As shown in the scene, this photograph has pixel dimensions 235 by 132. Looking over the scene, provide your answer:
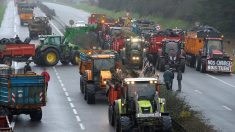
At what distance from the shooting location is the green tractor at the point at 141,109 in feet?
79.6

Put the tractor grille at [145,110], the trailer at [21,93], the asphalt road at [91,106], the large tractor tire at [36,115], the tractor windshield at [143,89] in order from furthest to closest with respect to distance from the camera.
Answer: the large tractor tire at [36,115], the asphalt road at [91,106], the trailer at [21,93], the tractor windshield at [143,89], the tractor grille at [145,110]

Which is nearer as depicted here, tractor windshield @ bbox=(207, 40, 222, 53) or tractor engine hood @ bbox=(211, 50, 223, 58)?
tractor engine hood @ bbox=(211, 50, 223, 58)

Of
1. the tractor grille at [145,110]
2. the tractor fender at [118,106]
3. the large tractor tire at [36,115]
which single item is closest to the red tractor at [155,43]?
the large tractor tire at [36,115]

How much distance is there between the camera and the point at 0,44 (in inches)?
1834

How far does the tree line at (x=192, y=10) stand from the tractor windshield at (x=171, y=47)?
22021 millimetres

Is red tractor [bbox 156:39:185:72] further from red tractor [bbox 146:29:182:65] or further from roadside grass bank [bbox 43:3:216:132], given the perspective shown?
roadside grass bank [bbox 43:3:216:132]

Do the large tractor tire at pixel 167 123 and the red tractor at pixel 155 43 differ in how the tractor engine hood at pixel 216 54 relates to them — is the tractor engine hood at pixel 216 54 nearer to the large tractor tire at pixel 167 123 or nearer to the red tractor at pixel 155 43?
the red tractor at pixel 155 43

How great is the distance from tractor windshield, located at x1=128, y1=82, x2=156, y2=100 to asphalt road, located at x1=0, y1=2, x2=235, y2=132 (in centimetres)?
275

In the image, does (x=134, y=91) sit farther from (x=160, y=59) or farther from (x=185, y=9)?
(x=185, y=9)

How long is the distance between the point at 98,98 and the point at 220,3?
3831 cm

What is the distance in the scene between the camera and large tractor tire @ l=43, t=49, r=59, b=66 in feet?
158

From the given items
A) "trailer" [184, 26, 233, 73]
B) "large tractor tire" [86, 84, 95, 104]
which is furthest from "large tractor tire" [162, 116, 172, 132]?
"trailer" [184, 26, 233, 73]

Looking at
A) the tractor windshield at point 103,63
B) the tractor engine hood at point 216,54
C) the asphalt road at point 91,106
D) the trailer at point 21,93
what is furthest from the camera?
the tractor engine hood at point 216,54

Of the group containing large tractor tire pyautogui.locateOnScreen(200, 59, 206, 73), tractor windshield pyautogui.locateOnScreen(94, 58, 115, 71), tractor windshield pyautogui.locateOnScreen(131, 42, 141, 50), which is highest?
tractor windshield pyautogui.locateOnScreen(131, 42, 141, 50)
